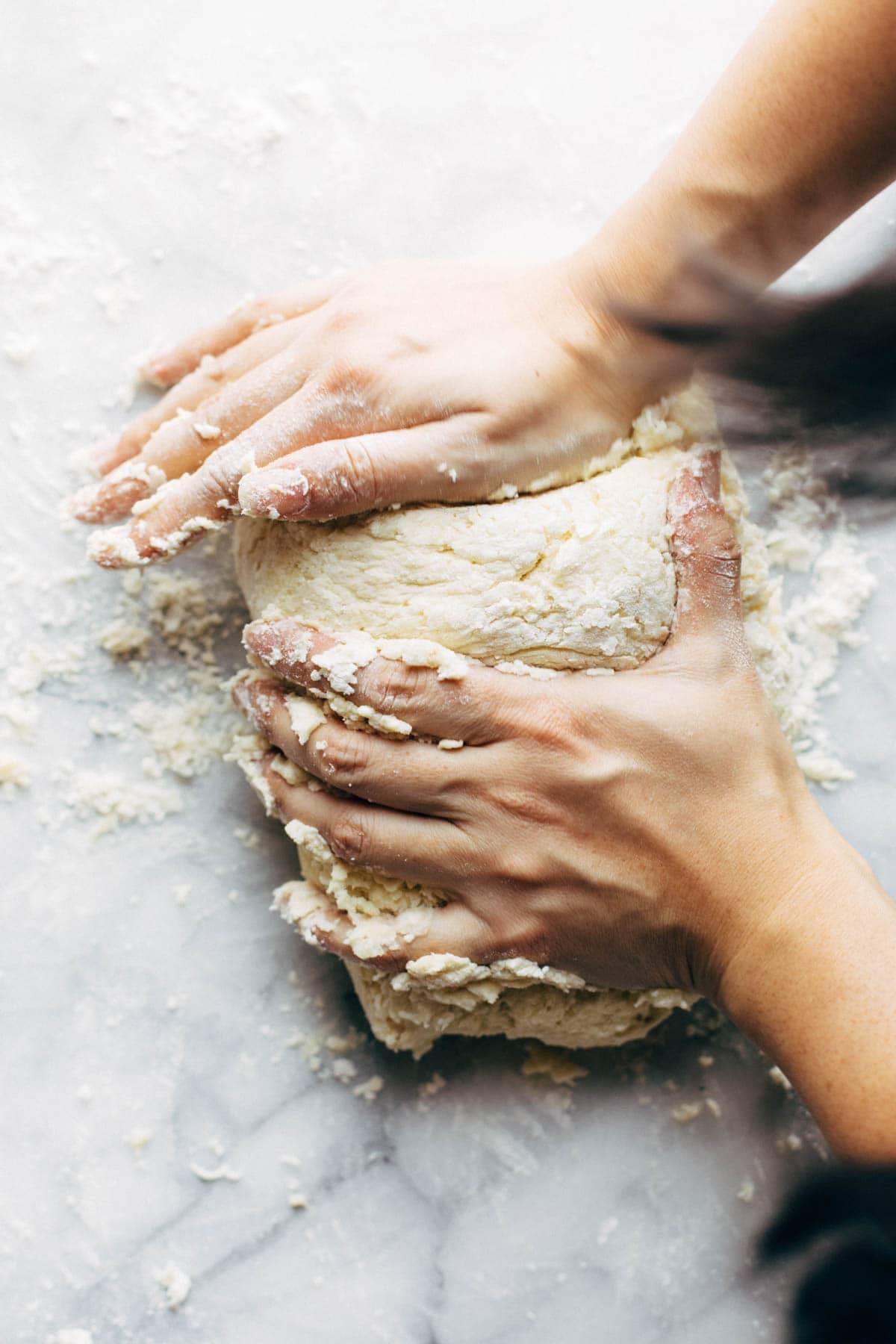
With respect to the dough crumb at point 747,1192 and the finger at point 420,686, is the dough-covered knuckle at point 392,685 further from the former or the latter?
the dough crumb at point 747,1192

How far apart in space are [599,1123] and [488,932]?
36 centimetres

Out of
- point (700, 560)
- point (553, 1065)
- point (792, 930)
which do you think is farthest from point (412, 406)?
point (553, 1065)

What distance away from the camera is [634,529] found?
3.00ft

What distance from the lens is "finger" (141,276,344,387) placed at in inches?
43.4

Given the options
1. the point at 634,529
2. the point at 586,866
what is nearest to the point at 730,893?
the point at 586,866

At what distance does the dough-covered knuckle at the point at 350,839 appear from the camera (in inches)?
37.3

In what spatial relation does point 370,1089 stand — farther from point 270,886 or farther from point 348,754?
point 348,754

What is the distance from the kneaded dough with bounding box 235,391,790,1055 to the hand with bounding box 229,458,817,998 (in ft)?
0.06

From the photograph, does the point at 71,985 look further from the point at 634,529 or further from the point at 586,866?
the point at 634,529

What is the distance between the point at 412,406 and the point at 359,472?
0.08 meters

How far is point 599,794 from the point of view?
91 cm

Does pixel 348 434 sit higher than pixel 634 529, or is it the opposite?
pixel 348 434

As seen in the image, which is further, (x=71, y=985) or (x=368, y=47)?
(x=368, y=47)

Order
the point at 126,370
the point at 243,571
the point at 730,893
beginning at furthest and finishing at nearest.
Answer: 1. the point at 126,370
2. the point at 243,571
3. the point at 730,893
